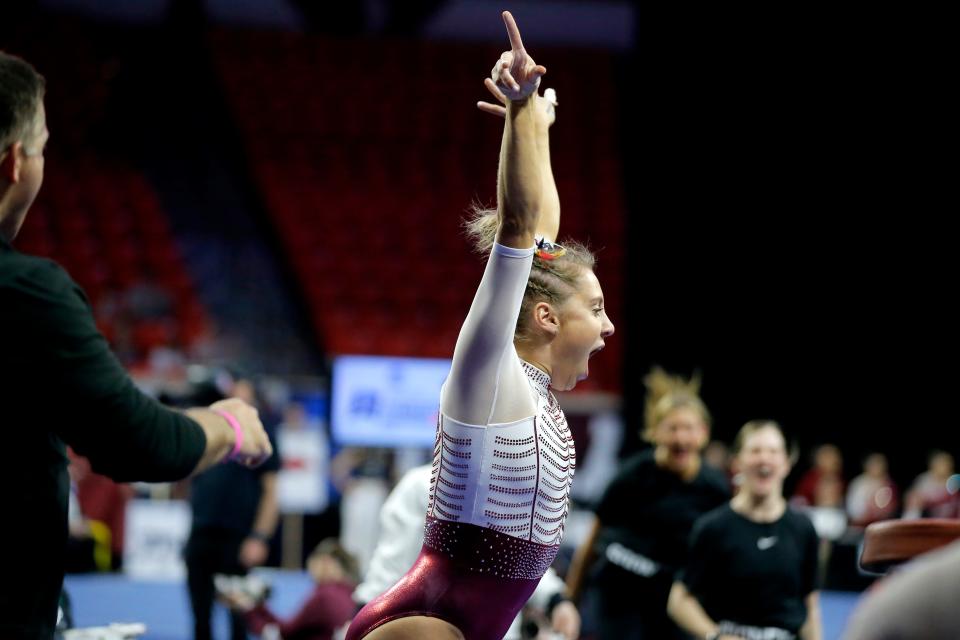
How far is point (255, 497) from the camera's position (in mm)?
6832

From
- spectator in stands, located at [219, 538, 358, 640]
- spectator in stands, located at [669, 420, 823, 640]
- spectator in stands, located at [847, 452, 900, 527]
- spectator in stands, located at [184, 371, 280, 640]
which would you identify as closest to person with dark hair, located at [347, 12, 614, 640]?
spectator in stands, located at [669, 420, 823, 640]

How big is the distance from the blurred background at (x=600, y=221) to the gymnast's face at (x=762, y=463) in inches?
291

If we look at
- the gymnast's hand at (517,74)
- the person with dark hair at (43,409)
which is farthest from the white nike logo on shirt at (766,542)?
the person with dark hair at (43,409)

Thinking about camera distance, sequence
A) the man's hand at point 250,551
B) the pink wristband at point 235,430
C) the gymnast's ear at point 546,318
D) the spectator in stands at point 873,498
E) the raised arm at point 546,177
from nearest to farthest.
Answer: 1. the pink wristband at point 235,430
2. the gymnast's ear at point 546,318
3. the raised arm at point 546,177
4. the man's hand at point 250,551
5. the spectator in stands at point 873,498

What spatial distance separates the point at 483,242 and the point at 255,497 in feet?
15.2

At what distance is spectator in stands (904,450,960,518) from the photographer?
12039 millimetres

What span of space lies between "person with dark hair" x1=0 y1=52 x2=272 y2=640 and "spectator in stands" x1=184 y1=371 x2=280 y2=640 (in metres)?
4.84

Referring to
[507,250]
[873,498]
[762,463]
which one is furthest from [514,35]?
[873,498]

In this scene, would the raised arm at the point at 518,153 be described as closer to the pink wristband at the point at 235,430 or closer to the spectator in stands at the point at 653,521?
the pink wristband at the point at 235,430

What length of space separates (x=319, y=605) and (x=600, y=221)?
10419 millimetres

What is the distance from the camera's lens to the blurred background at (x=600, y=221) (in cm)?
1397

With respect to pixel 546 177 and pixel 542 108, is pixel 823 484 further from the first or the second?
pixel 546 177

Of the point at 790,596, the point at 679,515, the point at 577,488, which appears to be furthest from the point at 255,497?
the point at 577,488

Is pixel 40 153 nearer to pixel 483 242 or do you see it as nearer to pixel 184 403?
pixel 483 242
